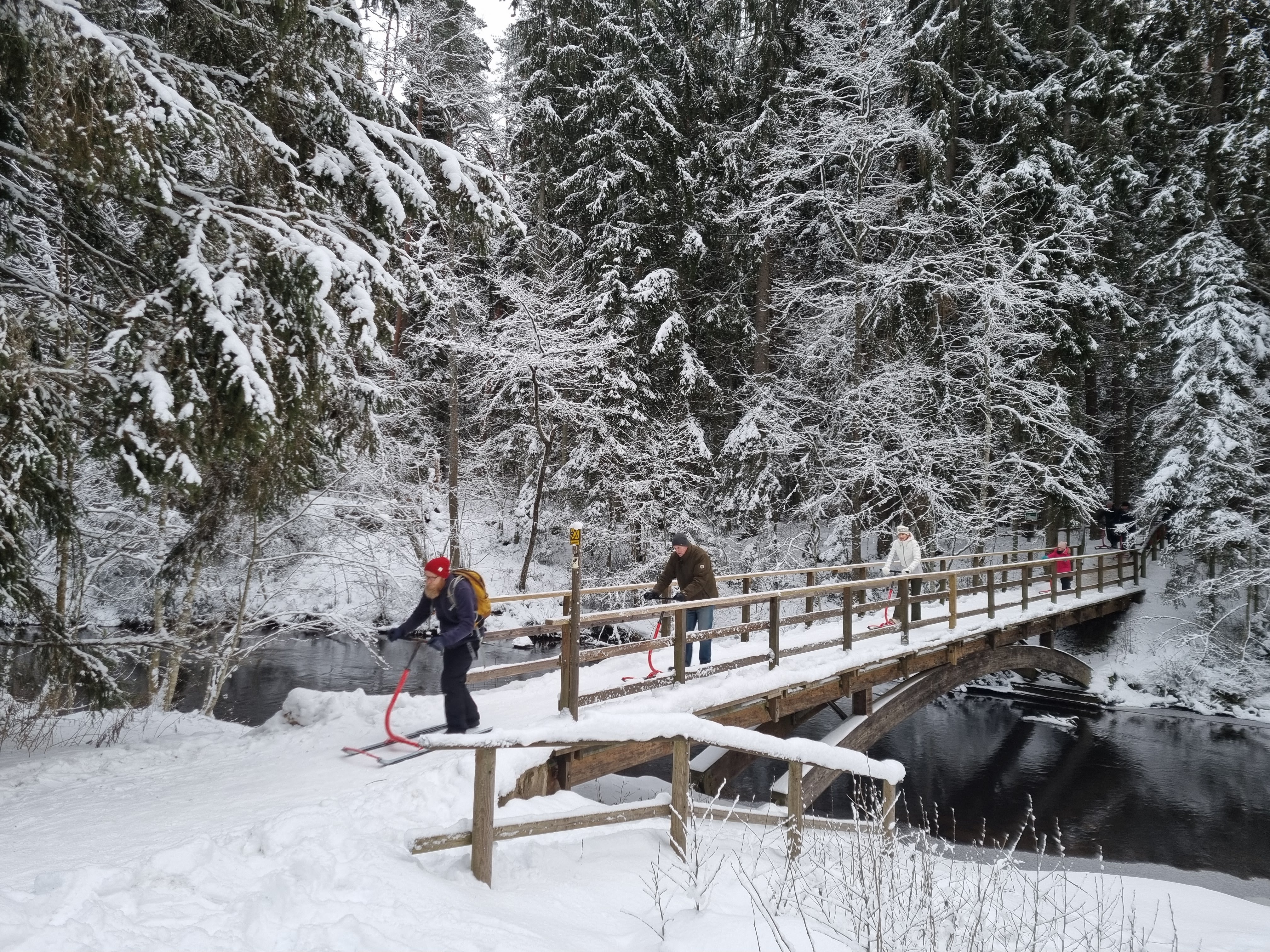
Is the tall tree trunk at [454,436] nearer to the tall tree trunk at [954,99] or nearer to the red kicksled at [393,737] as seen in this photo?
the red kicksled at [393,737]

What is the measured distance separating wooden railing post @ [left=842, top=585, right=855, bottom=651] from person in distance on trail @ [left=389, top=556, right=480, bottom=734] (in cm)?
569

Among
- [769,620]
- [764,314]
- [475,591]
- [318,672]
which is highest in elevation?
[764,314]

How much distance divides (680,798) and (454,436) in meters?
16.8

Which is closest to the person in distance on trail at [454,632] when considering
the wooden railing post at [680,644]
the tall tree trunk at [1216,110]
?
the wooden railing post at [680,644]

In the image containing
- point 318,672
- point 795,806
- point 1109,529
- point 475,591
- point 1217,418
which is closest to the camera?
point 795,806

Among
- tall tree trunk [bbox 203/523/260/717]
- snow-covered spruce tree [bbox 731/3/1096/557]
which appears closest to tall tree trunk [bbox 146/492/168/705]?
tall tree trunk [bbox 203/523/260/717]

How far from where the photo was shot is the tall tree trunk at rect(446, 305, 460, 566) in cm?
1938

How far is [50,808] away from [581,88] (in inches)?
823

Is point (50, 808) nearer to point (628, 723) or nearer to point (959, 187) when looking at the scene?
point (628, 723)

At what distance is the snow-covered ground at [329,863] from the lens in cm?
332

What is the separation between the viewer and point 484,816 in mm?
4168

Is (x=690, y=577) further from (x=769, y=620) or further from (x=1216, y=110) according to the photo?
(x=1216, y=110)

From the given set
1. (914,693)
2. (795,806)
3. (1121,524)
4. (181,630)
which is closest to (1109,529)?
(1121,524)

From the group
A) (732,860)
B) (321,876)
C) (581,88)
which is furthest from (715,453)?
(321,876)
